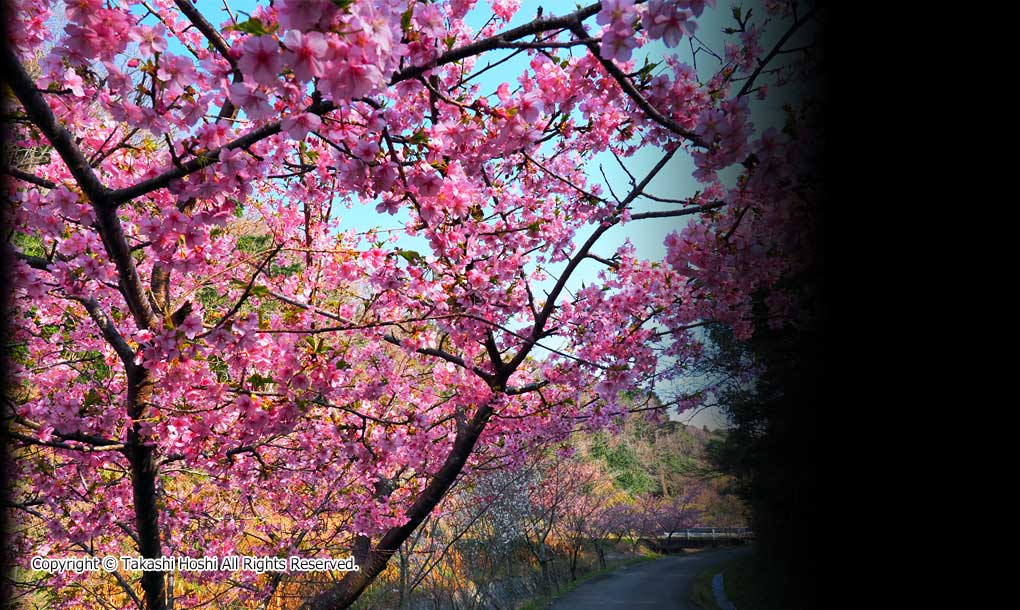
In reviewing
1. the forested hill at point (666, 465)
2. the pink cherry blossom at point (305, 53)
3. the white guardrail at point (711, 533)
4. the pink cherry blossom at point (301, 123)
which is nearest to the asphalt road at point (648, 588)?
the white guardrail at point (711, 533)

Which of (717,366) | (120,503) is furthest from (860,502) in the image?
(120,503)

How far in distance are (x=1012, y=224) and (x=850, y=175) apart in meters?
0.48

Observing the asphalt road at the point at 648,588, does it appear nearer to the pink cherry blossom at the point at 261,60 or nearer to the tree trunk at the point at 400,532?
the tree trunk at the point at 400,532

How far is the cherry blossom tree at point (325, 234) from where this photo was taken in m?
1.42

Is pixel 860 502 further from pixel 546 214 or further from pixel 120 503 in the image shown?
pixel 120 503

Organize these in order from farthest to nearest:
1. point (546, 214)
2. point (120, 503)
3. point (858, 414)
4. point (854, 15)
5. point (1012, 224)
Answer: point (546, 214) → point (120, 503) → point (858, 414) → point (854, 15) → point (1012, 224)

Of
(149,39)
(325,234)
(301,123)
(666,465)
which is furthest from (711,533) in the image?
(149,39)

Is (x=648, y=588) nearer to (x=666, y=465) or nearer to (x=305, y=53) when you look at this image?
(x=666, y=465)

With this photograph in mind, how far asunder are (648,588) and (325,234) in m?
11.1

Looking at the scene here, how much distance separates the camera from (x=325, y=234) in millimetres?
3957

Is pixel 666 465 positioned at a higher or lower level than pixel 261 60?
lower

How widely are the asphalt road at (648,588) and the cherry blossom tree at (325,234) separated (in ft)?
17.6

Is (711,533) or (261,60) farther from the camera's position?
(711,533)

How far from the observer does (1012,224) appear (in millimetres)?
1379
